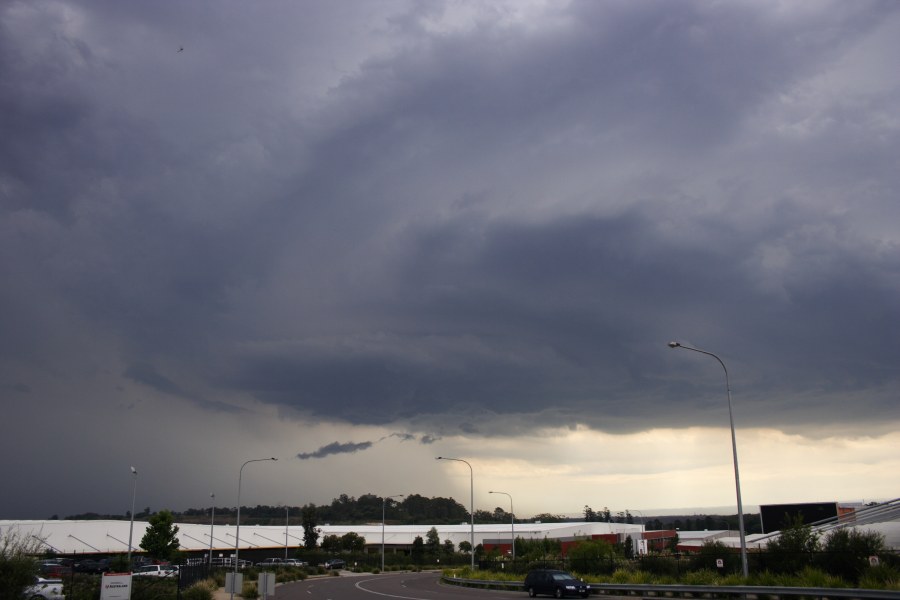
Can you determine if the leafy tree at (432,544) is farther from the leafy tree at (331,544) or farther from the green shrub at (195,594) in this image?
the green shrub at (195,594)

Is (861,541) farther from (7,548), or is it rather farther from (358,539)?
(358,539)

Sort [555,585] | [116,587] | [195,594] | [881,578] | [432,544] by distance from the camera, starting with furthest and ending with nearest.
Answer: [432,544]
[555,585]
[195,594]
[881,578]
[116,587]

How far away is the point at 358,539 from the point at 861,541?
10977cm

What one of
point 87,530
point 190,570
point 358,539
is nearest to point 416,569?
point 358,539

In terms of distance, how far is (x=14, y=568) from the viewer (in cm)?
2345

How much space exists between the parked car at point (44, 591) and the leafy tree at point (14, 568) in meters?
0.78

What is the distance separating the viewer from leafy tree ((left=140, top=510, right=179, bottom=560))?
85875 millimetres

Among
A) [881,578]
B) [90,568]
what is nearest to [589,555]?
[881,578]

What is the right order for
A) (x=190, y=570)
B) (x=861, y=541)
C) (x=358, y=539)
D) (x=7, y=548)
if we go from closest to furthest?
(x=7, y=548) < (x=861, y=541) < (x=190, y=570) < (x=358, y=539)

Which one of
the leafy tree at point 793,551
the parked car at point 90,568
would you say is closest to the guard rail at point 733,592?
the leafy tree at point 793,551

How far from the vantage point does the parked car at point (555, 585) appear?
38.6 metres

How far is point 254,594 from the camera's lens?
43.6 metres

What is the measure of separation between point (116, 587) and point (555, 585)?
22.1 m

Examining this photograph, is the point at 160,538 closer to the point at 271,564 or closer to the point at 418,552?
the point at 271,564
